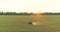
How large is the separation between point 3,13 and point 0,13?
4.17ft

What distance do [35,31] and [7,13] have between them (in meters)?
64.7

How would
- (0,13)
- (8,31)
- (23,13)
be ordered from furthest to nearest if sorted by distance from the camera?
1. (23,13)
2. (0,13)
3. (8,31)

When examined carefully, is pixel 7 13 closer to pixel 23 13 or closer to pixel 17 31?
pixel 23 13

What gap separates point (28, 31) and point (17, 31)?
1255 mm

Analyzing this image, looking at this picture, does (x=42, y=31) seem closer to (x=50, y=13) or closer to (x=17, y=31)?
(x=17, y=31)

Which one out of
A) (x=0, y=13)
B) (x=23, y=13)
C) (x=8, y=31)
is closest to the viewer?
(x=8, y=31)

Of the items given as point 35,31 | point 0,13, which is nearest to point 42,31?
point 35,31

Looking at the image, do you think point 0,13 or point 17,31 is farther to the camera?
point 0,13

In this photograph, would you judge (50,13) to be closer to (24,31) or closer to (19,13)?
(19,13)

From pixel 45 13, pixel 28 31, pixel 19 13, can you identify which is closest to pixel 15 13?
pixel 19 13

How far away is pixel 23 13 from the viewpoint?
90.8 meters

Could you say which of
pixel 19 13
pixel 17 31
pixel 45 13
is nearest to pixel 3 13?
pixel 19 13

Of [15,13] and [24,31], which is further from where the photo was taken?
[15,13]

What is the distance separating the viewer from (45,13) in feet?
288
